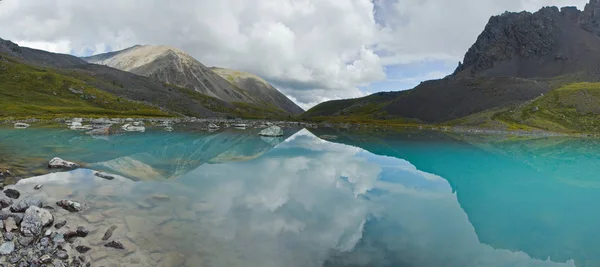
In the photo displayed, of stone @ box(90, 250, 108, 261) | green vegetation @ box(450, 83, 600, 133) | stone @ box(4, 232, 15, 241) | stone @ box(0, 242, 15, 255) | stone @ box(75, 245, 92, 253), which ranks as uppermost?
green vegetation @ box(450, 83, 600, 133)

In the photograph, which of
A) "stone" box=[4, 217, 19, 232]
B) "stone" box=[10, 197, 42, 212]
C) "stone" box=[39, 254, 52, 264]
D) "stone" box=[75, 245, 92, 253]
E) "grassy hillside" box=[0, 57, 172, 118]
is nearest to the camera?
"stone" box=[39, 254, 52, 264]

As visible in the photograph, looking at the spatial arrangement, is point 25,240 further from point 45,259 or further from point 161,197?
point 161,197

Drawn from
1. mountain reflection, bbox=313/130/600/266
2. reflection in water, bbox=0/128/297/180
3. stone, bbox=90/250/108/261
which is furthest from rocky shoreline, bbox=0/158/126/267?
mountain reflection, bbox=313/130/600/266

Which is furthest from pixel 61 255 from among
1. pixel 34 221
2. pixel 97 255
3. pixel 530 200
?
pixel 530 200

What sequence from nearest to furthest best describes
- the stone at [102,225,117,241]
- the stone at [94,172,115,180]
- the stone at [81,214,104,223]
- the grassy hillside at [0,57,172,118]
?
the stone at [102,225,117,241]
the stone at [81,214,104,223]
the stone at [94,172,115,180]
the grassy hillside at [0,57,172,118]

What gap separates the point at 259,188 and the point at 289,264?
13676mm

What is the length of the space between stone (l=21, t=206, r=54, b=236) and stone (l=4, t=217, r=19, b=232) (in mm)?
291

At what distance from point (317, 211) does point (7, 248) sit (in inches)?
591

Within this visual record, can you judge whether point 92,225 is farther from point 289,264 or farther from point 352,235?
→ point 352,235

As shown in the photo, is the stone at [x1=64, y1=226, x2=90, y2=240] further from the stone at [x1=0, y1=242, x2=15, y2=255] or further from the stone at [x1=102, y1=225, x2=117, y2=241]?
the stone at [x1=0, y1=242, x2=15, y2=255]

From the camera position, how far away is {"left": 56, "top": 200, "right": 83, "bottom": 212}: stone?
58.3 ft

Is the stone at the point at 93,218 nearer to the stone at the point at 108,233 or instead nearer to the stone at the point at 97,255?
the stone at the point at 108,233

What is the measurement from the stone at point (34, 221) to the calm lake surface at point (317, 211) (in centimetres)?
153

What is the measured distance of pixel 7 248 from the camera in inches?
473
